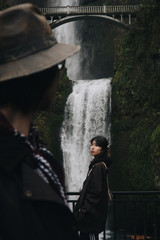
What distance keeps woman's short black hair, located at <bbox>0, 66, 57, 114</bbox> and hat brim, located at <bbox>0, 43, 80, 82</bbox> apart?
0.14 ft

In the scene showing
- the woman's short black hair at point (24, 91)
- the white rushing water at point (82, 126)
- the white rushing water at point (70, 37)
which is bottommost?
the white rushing water at point (82, 126)

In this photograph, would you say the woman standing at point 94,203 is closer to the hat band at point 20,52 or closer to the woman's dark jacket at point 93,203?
the woman's dark jacket at point 93,203

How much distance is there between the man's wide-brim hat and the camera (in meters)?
1.62

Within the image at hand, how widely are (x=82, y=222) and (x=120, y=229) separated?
14.7 meters

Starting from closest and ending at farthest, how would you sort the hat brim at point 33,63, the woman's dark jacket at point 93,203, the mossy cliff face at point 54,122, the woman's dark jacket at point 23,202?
the woman's dark jacket at point 23,202, the hat brim at point 33,63, the woman's dark jacket at point 93,203, the mossy cliff face at point 54,122

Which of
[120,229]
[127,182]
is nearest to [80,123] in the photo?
[127,182]

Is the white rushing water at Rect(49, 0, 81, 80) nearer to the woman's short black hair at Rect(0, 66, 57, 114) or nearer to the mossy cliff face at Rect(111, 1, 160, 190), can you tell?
the mossy cliff face at Rect(111, 1, 160, 190)

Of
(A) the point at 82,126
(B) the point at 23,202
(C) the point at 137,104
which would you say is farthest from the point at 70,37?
(B) the point at 23,202

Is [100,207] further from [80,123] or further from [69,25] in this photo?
[69,25]

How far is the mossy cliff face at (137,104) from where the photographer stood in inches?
795

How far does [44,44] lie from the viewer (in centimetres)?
174

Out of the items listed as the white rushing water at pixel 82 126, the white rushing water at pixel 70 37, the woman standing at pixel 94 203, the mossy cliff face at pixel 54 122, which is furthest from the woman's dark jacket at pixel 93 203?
the white rushing water at pixel 70 37

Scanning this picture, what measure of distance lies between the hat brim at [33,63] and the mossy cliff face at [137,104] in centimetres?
1748

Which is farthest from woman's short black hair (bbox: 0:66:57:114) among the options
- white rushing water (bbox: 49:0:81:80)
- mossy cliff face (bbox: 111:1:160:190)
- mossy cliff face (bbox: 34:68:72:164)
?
white rushing water (bbox: 49:0:81:80)
